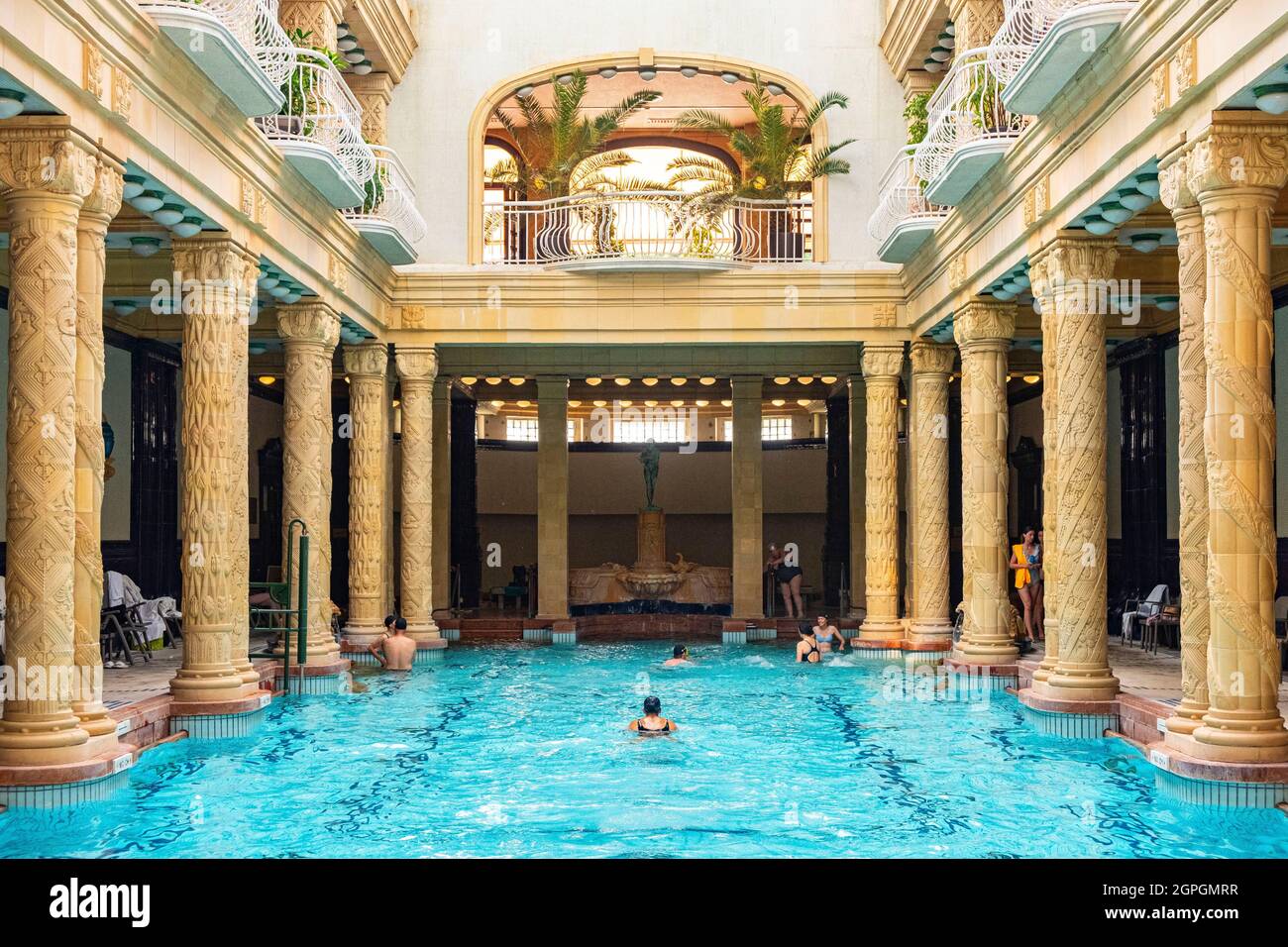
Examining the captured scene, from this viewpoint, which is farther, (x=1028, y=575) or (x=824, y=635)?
(x=824, y=635)

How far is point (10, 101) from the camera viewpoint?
8336 millimetres

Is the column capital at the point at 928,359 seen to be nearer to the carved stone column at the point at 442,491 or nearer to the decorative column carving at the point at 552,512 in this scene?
the decorative column carving at the point at 552,512

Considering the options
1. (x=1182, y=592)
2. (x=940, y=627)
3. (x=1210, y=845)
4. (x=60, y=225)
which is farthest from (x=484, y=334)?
(x=1210, y=845)

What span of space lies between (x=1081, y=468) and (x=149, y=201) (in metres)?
8.83

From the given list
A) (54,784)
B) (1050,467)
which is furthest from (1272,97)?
(54,784)

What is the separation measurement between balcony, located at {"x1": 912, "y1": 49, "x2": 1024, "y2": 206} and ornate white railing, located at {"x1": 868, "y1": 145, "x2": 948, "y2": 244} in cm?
59

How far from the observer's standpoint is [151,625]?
15.9 meters

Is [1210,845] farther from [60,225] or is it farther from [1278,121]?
[60,225]

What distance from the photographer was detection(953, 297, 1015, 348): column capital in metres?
15.8

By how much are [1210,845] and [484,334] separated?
46.3 ft

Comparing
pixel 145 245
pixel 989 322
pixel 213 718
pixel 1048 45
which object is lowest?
pixel 213 718

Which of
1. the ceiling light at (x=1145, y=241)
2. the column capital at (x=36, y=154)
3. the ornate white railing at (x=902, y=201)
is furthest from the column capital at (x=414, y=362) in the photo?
the column capital at (x=36, y=154)

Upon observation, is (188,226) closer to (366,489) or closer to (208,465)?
(208,465)

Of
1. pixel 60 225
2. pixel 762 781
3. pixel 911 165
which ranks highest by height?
pixel 911 165
